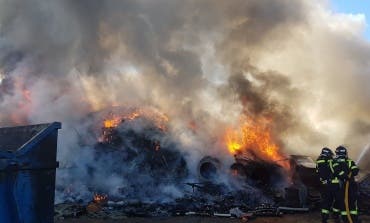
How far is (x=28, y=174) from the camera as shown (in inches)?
204

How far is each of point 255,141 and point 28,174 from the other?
13530mm

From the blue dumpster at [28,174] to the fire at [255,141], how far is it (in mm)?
10214

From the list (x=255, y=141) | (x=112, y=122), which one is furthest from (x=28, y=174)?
(x=255, y=141)

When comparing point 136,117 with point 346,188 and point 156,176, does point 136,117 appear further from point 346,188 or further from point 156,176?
point 346,188

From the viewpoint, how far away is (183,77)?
757 inches

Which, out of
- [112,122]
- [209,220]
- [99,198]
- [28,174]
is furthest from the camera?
[112,122]

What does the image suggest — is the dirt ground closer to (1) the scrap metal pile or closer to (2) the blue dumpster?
(1) the scrap metal pile

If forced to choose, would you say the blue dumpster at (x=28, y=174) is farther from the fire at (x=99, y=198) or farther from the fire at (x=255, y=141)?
the fire at (x=255, y=141)

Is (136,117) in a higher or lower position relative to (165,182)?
higher

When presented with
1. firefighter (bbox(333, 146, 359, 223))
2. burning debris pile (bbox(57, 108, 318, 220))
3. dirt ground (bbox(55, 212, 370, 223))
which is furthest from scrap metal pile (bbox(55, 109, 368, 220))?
firefighter (bbox(333, 146, 359, 223))

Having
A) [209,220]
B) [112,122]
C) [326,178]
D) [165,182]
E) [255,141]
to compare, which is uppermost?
[112,122]

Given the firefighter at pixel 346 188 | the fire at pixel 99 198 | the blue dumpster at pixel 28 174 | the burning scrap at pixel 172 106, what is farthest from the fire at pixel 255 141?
the blue dumpster at pixel 28 174

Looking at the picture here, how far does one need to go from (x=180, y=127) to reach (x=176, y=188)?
3114 millimetres

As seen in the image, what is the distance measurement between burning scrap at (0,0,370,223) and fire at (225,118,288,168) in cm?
7
